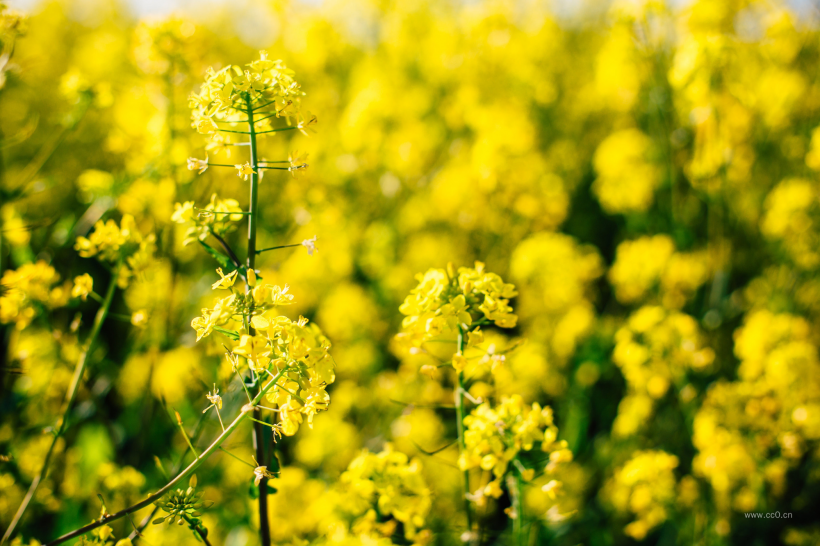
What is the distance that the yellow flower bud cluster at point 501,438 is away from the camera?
4.81 feet

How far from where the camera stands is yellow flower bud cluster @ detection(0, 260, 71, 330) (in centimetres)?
177

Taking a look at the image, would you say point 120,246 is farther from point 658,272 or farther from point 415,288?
point 658,272

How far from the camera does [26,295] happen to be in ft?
5.92

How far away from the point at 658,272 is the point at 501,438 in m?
2.55

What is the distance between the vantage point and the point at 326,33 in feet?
15.0

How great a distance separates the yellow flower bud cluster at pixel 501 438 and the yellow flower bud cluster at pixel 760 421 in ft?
4.68

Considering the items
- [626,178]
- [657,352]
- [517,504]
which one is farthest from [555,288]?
[517,504]

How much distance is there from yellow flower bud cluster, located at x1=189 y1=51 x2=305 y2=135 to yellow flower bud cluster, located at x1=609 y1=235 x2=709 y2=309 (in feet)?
9.80

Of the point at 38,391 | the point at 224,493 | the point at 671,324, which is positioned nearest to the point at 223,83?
the point at 38,391

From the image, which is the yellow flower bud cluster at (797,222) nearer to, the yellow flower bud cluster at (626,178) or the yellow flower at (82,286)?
the yellow flower bud cluster at (626,178)

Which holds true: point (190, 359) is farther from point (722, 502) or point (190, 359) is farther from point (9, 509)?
point (722, 502)

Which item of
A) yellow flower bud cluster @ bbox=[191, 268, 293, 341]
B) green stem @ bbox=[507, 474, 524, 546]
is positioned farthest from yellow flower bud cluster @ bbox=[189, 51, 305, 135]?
green stem @ bbox=[507, 474, 524, 546]

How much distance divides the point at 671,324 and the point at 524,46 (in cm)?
351

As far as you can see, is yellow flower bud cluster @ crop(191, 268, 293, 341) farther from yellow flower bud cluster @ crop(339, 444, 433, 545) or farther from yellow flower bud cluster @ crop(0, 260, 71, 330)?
yellow flower bud cluster @ crop(0, 260, 71, 330)
